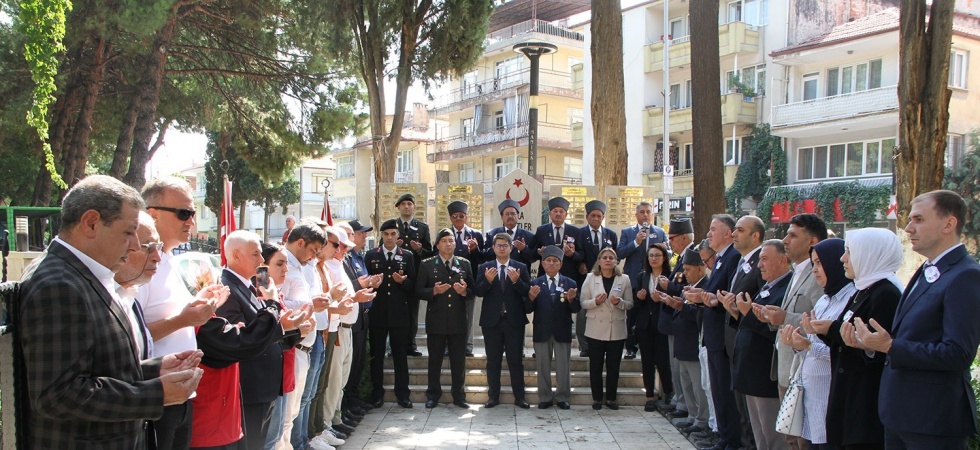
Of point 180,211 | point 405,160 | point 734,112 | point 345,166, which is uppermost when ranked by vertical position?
point 734,112

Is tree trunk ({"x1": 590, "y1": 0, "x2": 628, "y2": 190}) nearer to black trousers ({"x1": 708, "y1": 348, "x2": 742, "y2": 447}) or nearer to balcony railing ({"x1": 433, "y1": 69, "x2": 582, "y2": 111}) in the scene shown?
black trousers ({"x1": 708, "y1": 348, "x2": 742, "y2": 447})

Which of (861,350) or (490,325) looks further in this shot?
(490,325)

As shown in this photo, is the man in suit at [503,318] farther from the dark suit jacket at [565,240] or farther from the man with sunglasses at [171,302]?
the man with sunglasses at [171,302]

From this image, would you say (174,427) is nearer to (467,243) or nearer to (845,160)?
(467,243)

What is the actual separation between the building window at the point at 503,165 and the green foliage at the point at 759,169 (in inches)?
474

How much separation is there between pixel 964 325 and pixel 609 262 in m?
5.24

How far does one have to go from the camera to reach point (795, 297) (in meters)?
5.12

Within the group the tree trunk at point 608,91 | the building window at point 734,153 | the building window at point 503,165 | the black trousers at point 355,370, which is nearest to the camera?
the black trousers at point 355,370

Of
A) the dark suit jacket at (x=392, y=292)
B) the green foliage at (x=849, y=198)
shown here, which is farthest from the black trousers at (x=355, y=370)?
the green foliage at (x=849, y=198)

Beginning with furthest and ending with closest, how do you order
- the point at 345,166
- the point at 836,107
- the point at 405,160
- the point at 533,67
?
the point at 345,166
the point at 405,160
the point at 836,107
the point at 533,67

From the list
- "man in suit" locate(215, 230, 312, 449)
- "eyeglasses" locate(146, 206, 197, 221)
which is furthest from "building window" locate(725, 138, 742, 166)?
"eyeglasses" locate(146, 206, 197, 221)

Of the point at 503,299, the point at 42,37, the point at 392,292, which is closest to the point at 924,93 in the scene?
the point at 503,299

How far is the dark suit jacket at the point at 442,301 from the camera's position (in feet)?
28.7

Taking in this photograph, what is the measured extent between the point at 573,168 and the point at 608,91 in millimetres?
24637
